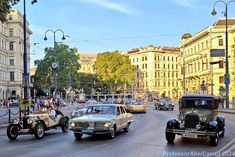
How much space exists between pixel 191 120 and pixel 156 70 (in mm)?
147407

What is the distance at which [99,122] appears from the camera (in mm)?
17406

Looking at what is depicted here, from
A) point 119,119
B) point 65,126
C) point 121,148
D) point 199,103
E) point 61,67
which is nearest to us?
point 121,148

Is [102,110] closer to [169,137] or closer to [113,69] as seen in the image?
[169,137]

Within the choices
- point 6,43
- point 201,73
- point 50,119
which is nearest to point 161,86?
point 201,73

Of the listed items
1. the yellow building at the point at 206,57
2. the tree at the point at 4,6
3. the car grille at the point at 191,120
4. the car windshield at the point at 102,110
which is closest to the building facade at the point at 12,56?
the yellow building at the point at 206,57

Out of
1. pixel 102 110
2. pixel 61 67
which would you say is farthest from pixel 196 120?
pixel 61 67

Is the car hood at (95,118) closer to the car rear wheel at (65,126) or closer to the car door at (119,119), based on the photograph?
the car door at (119,119)

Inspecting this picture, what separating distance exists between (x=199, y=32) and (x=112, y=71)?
2917 centimetres

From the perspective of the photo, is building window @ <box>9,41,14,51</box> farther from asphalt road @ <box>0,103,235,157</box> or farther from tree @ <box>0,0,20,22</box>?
asphalt road @ <box>0,103,235,157</box>

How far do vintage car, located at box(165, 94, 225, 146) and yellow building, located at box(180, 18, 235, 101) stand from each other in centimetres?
6781

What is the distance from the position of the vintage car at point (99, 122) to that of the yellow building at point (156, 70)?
137340 millimetres

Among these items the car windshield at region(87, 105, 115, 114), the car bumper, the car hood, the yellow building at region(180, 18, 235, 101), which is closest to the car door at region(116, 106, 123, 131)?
the car windshield at region(87, 105, 115, 114)

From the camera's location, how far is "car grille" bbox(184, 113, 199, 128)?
15.9 meters

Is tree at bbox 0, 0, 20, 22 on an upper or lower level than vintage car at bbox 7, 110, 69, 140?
upper
